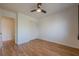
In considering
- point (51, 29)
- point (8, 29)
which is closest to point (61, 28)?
point (51, 29)

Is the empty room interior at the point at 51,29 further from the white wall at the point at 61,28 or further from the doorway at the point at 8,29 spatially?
the doorway at the point at 8,29

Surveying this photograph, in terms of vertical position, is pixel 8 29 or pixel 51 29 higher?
pixel 51 29

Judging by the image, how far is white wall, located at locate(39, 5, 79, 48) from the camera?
266 cm

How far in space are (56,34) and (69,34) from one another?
0.50 meters

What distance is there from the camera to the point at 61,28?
291 cm

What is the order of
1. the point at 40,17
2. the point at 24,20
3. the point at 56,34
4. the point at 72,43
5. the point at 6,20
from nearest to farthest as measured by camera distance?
the point at 40,17 → the point at 72,43 → the point at 56,34 → the point at 24,20 → the point at 6,20

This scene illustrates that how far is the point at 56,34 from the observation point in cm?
301

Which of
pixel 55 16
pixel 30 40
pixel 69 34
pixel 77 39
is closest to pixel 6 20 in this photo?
pixel 30 40

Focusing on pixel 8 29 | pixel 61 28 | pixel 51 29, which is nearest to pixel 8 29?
pixel 8 29

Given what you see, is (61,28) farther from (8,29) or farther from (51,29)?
(8,29)

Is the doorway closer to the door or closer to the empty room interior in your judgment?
the door

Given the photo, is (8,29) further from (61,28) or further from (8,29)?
(61,28)

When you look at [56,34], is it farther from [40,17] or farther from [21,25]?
[21,25]

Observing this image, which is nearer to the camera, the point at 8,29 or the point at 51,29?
the point at 51,29
